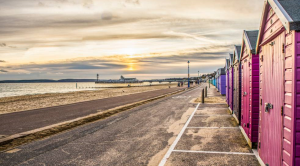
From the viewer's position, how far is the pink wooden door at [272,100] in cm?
414

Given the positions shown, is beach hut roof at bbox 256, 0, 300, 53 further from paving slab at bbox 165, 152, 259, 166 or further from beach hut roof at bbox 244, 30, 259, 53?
paving slab at bbox 165, 152, 259, 166

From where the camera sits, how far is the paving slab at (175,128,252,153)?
22.8 ft

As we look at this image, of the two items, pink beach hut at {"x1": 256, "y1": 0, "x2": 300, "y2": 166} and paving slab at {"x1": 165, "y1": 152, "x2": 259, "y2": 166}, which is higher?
pink beach hut at {"x1": 256, "y1": 0, "x2": 300, "y2": 166}

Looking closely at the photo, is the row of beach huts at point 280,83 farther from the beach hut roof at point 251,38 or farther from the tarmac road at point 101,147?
the tarmac road at point 101,147

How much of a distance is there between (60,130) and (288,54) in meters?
9.00

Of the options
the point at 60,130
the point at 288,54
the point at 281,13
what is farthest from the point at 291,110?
the point at 60,130

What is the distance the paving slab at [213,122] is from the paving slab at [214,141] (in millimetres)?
954

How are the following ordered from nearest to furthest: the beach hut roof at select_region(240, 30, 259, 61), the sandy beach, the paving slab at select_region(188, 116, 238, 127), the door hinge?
the door hinge, the beach hut roof at select_region(240, 30, 259, 61), the paving slab at select_region(188, 116, 238, 127), the sandy beach

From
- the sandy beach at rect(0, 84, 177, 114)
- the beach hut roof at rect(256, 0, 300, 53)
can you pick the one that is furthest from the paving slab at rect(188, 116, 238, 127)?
the sandy beach at rect(0, 84, 177, 114)

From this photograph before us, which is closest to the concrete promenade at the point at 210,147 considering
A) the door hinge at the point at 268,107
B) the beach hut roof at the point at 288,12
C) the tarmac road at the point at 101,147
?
the tarmac road at the point at 101,147

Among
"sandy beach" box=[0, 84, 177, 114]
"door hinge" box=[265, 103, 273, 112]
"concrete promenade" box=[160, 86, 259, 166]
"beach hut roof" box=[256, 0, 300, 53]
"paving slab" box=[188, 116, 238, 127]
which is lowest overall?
"sandy beach" box=[0, 84, 177, 114]

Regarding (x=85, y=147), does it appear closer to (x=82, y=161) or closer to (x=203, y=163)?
(x=82, y=161)

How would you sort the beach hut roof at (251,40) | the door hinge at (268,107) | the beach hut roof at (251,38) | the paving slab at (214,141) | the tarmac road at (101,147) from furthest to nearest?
the beach hut roof at (251,38)
the beach hut roof at (251,40)
the paving slab at (214,141)
the tarmac road at (101,147)
the door hinge at (268,107)

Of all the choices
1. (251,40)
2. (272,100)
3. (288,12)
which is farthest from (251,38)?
(288,12)
